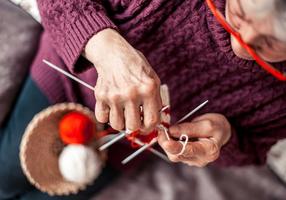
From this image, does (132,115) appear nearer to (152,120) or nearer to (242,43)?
(152,120)

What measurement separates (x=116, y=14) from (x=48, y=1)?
113mm

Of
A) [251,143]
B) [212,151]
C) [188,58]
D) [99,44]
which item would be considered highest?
[99,44]

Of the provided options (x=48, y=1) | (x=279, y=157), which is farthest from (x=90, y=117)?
(x=279, y=157)

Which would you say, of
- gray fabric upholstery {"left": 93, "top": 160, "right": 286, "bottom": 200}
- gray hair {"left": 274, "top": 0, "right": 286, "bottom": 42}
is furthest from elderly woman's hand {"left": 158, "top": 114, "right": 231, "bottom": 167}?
gray fabric upholstery {"left": 93, "top": 160, "right": 286, "bottom": 200}

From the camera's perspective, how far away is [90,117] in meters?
0.96

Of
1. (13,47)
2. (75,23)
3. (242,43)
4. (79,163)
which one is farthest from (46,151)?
(242,43)

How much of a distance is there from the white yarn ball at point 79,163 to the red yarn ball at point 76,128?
0.06 feet

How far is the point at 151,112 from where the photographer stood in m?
0.62

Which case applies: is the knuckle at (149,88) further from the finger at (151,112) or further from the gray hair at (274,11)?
the gray hair at (274,11)

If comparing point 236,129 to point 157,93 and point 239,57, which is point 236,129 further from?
point 157,93

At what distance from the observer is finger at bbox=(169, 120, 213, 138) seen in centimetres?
76

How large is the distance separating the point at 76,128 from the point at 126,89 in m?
0.35

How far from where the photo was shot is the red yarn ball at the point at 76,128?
93 cm

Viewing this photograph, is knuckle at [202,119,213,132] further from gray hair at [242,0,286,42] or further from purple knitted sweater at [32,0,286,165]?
gray hair at [242,0,286,42]
